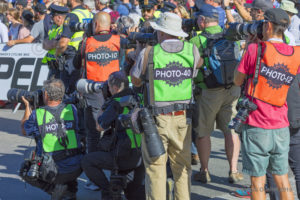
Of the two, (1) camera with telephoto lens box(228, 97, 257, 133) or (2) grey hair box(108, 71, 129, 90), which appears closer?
(1) camera with telephoto lens box(228, 97, 257, 133)

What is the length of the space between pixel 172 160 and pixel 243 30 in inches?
54.3

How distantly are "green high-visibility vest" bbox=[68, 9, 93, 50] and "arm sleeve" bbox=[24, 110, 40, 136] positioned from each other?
6.48 ft

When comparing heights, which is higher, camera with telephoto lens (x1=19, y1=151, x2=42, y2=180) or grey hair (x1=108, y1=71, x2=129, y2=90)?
grey hair (x1=108, y1=71, x2=129, y2=90)

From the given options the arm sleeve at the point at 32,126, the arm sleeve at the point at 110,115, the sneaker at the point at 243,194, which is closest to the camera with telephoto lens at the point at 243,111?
the arm sleeve at the point at 110,115

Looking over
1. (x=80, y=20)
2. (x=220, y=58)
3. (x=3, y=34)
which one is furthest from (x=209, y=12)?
(x=3, y=34)

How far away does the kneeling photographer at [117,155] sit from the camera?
4762 millimetres

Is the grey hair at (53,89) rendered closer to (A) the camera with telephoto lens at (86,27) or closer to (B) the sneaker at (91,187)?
(A) the camera with telephoto lens at (86,27)

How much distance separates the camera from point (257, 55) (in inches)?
159

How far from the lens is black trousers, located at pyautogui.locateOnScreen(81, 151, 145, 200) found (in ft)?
15.8

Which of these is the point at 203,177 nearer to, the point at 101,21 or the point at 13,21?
the point at 101,21

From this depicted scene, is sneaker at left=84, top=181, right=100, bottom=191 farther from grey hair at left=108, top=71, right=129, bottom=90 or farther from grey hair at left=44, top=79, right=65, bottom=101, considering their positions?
grey hair at left=108, top=71, right=129, bottom=90

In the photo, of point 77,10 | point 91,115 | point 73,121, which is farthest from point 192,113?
point 77,10

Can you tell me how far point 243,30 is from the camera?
472cm

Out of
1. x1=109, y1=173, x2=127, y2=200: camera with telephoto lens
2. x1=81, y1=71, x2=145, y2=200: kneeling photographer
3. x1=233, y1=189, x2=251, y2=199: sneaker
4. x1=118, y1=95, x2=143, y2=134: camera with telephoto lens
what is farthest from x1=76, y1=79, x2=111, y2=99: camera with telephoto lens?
x1=233, y1=189, x2=251, y2=199: sneaker
